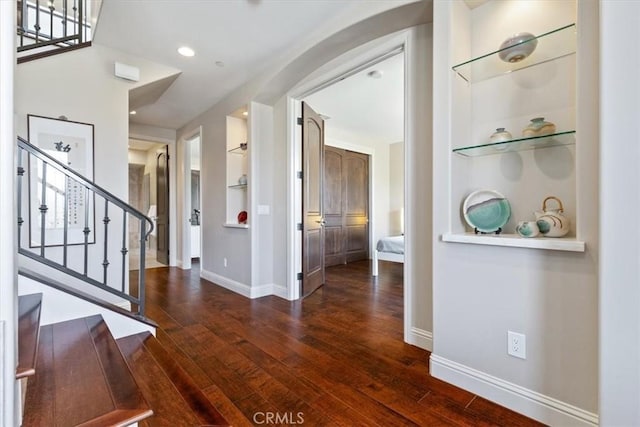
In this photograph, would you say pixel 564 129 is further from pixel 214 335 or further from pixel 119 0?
pixel 119 0

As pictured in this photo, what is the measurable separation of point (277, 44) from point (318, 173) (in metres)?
1.62

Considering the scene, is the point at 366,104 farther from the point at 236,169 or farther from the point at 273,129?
the point at 236,169

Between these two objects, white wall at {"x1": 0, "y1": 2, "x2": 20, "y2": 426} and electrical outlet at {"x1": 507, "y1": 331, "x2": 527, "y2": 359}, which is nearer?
white wall at {"x1": 0, "y1": 2, "x2": 20, "y2": 426}

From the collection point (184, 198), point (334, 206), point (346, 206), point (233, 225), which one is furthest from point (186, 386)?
point (346, 206)

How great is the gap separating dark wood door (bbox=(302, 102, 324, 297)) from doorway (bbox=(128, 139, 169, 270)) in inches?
132

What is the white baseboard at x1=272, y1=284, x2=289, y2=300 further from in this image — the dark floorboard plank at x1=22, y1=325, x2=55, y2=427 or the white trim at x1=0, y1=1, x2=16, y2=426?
the white trim at x1=0, y1=1, x2=16, y2=426

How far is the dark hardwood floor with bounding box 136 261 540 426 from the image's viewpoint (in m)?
1.51

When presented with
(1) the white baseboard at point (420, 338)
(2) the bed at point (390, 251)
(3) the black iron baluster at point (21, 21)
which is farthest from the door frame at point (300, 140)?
(3) the black iron baluster at point (21, 21)

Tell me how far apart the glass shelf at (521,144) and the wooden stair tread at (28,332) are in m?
2.34

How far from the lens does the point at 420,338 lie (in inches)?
87.5

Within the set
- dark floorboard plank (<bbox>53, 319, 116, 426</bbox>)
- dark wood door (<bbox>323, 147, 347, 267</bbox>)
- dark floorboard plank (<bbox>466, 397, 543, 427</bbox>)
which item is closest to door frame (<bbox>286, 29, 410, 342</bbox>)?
dark floorboard plank (<bbox>466, 397, 543, 427</bbox>)

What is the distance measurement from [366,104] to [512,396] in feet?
12.7

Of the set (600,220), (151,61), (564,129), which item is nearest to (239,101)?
(151,61)

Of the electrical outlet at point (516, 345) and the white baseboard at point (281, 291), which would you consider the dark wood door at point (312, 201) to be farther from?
the electrical outlet at point (516, 345)
